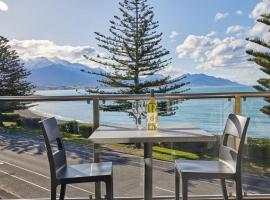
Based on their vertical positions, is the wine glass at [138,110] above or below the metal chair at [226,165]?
above

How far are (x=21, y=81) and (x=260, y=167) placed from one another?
20472 mm

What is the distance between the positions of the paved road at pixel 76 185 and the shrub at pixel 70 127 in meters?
0.13

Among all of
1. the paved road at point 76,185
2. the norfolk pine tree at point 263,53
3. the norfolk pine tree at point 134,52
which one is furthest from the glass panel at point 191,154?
the norfolk pine tree at point 134,52

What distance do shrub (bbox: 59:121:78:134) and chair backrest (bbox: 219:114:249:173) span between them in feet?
4.17

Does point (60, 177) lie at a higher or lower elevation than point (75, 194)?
higher

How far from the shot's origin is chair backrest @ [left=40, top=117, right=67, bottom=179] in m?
2.00

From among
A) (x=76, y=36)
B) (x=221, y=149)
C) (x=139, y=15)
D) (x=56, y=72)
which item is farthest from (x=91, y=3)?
(x=56, y=72)

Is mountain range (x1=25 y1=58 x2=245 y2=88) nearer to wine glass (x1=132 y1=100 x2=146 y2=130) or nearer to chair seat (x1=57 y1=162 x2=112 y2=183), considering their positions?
wine glass (x1=132 y1=100 x2=146 y2=130)

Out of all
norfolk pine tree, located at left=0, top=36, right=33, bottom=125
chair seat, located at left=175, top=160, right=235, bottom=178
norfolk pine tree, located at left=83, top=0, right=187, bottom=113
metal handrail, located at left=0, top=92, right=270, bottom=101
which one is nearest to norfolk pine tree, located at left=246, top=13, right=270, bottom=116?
norfolk pine tree, located at left=83, top=0, right=187, bottom=113

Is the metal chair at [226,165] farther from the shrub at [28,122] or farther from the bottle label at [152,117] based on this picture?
the shrub at [28,122]

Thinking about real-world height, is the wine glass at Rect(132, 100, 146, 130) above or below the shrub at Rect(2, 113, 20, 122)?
above

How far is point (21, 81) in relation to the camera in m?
21.6

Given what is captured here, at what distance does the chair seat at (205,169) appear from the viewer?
82.6 inches

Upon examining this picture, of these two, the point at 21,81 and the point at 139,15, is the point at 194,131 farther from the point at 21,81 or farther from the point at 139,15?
the point at 21,81
